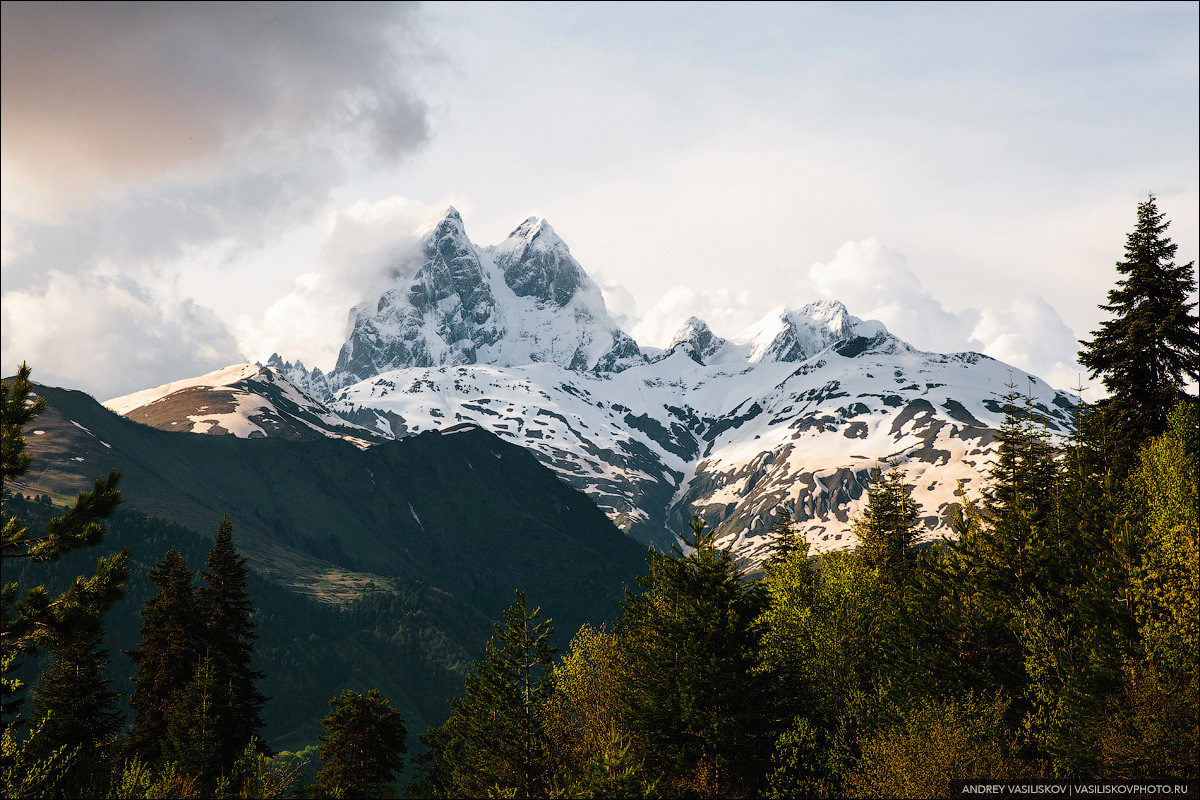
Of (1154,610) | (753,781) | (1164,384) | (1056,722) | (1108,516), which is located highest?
(1164,384)

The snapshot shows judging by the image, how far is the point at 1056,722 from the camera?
46719 mm

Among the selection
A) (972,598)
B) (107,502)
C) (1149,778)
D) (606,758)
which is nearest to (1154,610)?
(1149,778)

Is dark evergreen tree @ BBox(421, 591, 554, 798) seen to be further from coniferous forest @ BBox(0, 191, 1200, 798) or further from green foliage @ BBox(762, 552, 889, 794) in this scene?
green foliage @ BBox(762, 552, 889, 794)

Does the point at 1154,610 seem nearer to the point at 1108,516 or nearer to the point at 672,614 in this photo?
the point at 1108,516

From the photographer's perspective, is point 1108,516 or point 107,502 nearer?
point 107,502

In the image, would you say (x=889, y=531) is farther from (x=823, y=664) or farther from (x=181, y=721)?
(x=181, y=721)

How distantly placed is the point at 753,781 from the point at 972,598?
1736 cm

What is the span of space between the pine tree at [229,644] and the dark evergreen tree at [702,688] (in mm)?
31514

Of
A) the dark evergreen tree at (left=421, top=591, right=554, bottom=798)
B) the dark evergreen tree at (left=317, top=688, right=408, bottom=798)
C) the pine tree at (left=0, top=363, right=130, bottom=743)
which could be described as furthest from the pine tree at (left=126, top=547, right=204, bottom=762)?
the pine tree at (left=0, top=363, right=130, bottom=743)

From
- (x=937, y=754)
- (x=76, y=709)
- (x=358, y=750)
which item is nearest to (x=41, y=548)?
(x=76, y=709)

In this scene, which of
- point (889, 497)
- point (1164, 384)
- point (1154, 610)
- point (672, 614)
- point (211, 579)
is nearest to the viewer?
point (1154, 610)

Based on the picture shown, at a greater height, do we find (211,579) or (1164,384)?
(1164,384)

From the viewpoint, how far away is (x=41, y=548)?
109 ft

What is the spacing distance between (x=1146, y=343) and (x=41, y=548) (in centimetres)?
5968
